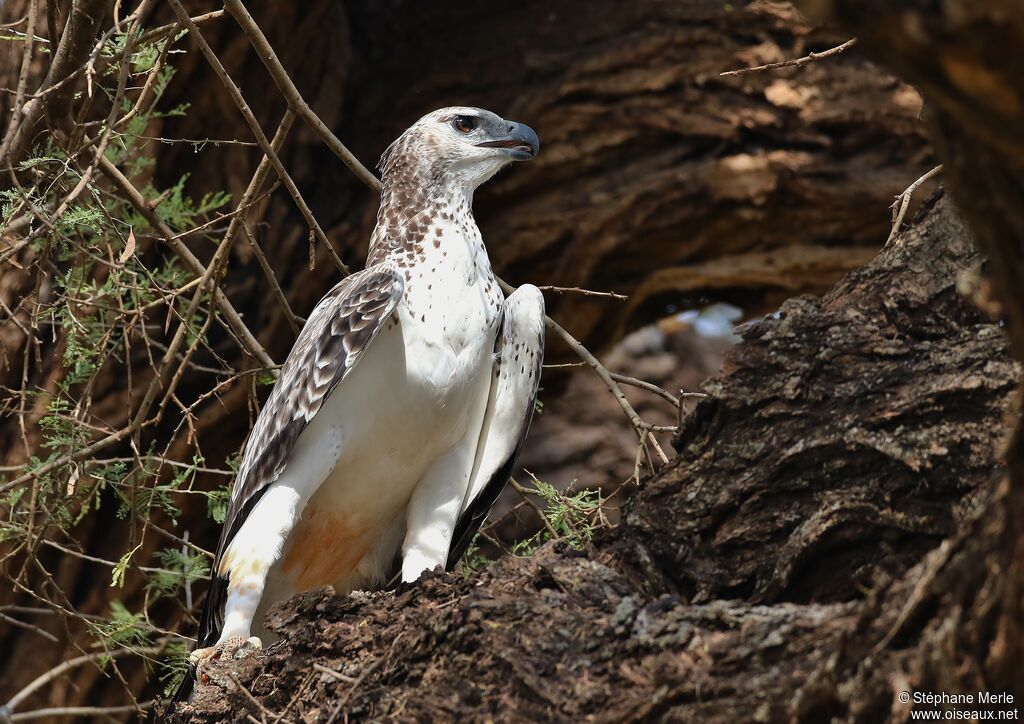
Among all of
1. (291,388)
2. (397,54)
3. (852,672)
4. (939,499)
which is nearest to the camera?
(852,672)

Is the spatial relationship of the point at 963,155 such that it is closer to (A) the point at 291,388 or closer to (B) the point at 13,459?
(A) the point at 291,388

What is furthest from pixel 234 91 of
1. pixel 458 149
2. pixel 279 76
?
pixel 458 149

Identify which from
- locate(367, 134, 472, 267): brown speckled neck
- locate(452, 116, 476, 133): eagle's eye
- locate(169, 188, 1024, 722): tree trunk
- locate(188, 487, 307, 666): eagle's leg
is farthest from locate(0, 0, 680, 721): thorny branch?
locate(169, 188, 1024, 722): tree trunk

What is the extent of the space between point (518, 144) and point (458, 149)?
252 mm

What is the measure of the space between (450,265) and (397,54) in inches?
107

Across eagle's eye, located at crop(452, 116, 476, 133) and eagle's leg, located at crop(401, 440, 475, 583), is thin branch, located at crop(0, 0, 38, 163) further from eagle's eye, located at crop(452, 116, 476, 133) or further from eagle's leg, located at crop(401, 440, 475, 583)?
eagle's leg, located at crop(401, 440, 475, 583)

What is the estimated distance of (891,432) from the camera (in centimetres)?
271

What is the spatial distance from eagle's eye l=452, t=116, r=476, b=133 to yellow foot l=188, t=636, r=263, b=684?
213cm

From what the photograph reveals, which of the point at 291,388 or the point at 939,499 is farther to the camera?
the point at 291,388

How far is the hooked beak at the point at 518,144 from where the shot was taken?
4.64m

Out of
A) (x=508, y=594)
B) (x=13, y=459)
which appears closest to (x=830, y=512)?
(x=508, y=594)

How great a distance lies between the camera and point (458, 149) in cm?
460

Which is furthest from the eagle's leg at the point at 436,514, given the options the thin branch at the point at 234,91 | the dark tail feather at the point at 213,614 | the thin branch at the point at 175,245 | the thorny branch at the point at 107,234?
the thin branch at the point at 234,91

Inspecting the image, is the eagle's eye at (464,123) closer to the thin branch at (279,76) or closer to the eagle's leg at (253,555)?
the thin branch at (279,76)
